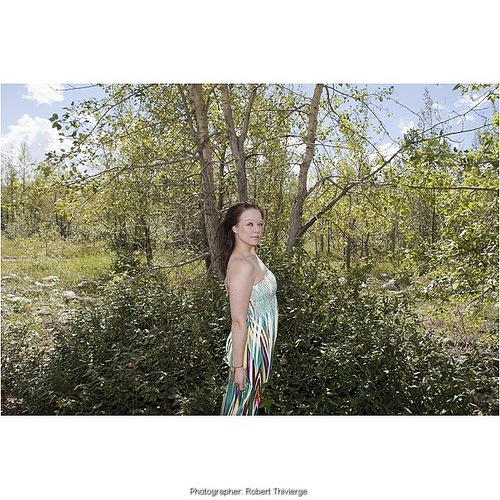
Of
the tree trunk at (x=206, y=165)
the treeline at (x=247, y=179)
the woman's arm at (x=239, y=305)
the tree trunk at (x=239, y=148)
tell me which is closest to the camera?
the woman's arm at (x=239, y=305)

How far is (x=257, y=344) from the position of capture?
2.46m

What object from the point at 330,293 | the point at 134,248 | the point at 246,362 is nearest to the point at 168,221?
the point at 134,248

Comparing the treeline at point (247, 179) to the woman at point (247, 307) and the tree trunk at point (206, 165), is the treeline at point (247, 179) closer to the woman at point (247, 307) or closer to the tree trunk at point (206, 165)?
the tree trunk at point (206, 165)

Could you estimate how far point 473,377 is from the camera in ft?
10.7

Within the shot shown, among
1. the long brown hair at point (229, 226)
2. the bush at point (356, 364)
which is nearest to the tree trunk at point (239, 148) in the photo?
the bush at point (356, 364)

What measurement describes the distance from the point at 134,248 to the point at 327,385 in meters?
2.85

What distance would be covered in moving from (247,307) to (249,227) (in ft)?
1.32

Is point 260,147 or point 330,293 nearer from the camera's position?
point 330,293

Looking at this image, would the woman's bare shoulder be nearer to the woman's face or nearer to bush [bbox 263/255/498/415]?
the woman's face

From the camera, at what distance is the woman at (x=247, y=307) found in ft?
7.41

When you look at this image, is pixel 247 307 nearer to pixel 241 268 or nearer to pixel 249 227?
pixel 241 268

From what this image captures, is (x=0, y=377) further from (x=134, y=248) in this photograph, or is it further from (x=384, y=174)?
(x=384, y=174)

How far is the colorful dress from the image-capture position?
241 cm
